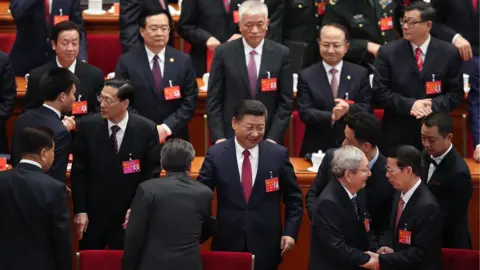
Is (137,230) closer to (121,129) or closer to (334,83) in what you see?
(121,129)

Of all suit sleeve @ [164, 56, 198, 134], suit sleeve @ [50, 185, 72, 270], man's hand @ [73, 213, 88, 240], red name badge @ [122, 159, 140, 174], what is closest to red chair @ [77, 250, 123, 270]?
suit sleeve @ [50, 185, 72, 270]

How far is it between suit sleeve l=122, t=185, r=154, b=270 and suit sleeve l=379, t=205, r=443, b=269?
3.90 ft

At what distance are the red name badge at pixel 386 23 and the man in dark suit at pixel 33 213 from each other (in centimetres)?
326

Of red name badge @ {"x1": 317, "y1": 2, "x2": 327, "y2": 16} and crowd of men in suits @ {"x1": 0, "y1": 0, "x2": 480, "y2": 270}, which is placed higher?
red name badge @ {"x1": 317, "y1": 2, "x2": 327, "y2": 16}

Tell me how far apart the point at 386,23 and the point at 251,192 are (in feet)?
8.15

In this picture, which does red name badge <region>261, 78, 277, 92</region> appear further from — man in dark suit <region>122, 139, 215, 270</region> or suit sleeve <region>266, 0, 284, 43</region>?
man in dark suit <region>122, 139, 215, 270</region>

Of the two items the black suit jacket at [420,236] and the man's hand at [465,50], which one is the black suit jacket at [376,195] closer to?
the black suit jacket at [420,236]

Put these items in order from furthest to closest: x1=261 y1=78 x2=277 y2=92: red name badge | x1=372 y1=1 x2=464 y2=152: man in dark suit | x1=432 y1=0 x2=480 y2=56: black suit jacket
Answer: x1=432 y1=0 x2=480 y2=56: black suit jacket
x1=372 y1=1 x2=464 y2=152: man in dark suit
x1=261 y1=78 x2=277 y2=92: red name badge

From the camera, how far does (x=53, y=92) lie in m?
5.39

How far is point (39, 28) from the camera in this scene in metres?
7.22

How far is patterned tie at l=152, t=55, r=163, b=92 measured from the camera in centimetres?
634

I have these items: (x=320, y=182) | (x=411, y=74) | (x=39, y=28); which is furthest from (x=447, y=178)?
(x=39, y=28)

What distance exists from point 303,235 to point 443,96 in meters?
1.32

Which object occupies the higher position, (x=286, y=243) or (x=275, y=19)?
(x=275, y=19)
